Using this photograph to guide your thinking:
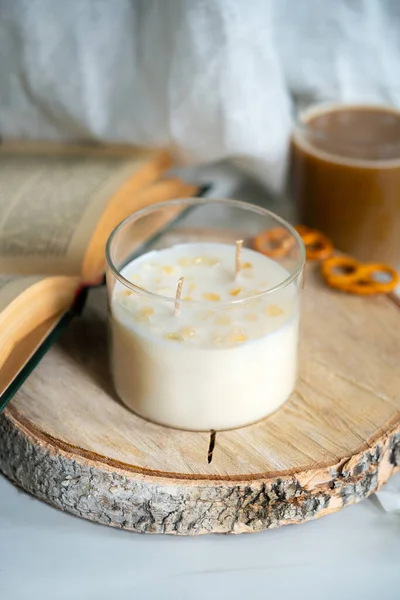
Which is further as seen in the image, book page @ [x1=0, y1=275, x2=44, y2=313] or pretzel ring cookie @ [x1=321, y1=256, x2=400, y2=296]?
pretzel ring cookie @ [x1=321, y1=256, x2=400, y2=296]

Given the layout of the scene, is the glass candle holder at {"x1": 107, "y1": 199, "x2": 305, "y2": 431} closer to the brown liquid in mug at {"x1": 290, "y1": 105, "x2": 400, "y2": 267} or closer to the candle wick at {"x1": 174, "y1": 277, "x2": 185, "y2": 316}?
the candle wick at {"x1": 174, "y1": 277, "x2": 185, "y2": 316}

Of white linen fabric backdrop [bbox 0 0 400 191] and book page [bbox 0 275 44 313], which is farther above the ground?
white linen fabric backdrop [bbox 0 0 400 191]

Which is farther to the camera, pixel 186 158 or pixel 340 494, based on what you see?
pixel 186 158

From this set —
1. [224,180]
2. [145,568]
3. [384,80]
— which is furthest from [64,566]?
[384,80]

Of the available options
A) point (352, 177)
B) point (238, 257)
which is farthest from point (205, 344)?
point (352, 177)

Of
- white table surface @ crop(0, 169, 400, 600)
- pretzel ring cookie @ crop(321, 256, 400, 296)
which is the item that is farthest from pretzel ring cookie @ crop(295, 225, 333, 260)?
white table surface @ crop(0, 169, 400, 600)

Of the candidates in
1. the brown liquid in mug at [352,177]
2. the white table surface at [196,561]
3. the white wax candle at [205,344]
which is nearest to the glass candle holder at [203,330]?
the white wax candle at [205,344]

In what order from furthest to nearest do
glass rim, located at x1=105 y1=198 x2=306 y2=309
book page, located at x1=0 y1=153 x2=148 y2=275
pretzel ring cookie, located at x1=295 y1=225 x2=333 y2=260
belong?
1. pretzel ring cookie, located at x1=295 y1=225 x2=333 y2=260
2. book page, located at x1=0 y1=153 x2=148 y2=275
3. glass rim, located at x1=105 y1=198 x2=306 y2=309

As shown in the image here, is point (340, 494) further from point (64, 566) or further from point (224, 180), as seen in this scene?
point (224, 180)

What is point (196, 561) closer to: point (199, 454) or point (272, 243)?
point (199, 454)
